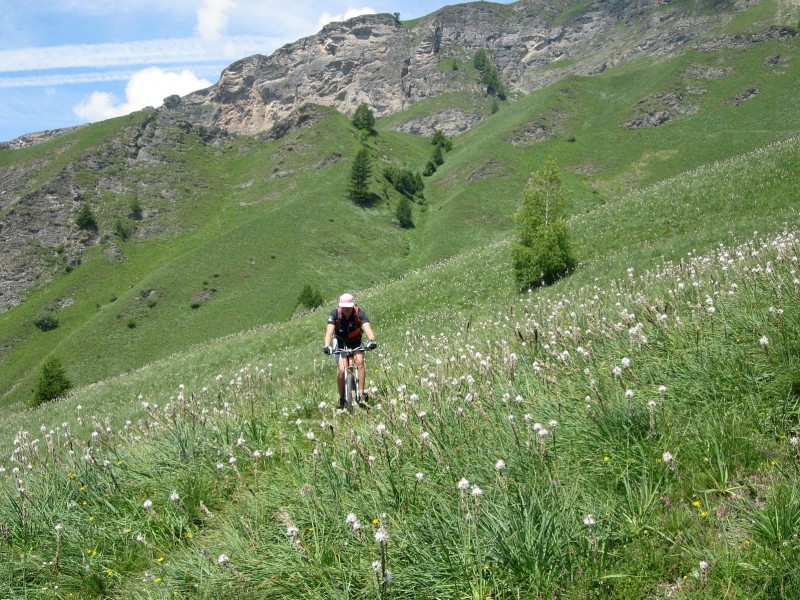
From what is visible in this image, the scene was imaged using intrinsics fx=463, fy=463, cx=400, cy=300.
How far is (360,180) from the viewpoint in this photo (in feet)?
297

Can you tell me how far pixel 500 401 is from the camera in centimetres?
586

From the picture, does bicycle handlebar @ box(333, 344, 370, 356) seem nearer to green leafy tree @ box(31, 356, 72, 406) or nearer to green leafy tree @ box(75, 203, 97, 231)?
green leafy tree @ box(31, 356, 72, 406)

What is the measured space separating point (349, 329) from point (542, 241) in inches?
666

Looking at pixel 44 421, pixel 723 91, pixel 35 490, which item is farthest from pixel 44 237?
pixel 723 91

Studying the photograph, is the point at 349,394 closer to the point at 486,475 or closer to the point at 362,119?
the point at 486,475

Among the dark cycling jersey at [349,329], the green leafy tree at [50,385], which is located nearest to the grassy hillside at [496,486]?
the dark cycling jersey at [349,329]

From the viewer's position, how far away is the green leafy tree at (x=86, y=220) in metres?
93.5

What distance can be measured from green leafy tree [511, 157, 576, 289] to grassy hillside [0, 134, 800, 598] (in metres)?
15.6

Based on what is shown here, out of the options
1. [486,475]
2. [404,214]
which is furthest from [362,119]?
[486,475]

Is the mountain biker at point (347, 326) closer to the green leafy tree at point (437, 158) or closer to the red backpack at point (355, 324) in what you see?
the red backpack at point (355, 324)

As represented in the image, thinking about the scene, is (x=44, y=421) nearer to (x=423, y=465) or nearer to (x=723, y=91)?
(x=423, y=465)

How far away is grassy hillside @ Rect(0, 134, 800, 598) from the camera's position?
3.21 m

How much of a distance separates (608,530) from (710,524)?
730 mm

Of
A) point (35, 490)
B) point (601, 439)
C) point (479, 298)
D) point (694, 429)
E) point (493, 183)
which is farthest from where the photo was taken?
point (493, 183)
